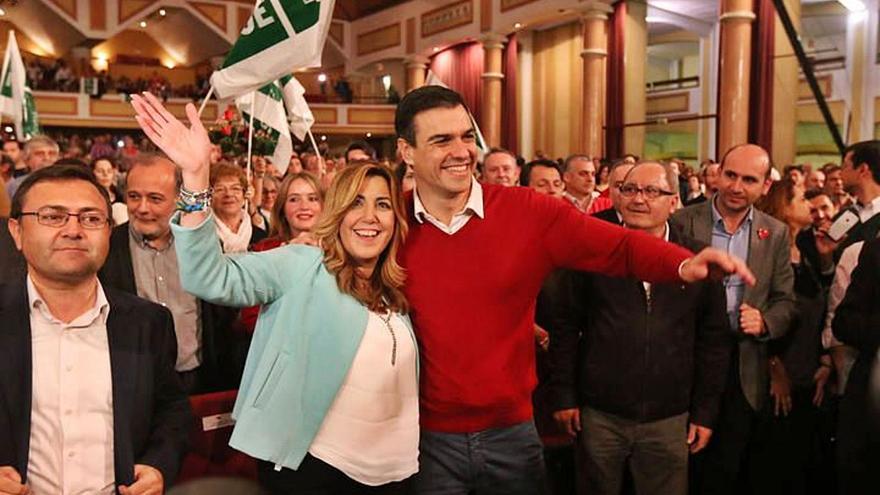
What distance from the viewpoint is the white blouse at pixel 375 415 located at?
1915 millimetres

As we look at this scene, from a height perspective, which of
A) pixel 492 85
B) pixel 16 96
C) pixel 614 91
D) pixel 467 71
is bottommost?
pixel 16 96

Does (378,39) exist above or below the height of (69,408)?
above

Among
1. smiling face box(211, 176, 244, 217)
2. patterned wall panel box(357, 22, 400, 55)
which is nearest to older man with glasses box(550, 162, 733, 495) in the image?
smiling face box(211, 176, 244, 217)

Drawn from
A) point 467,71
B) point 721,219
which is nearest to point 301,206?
point 721,219

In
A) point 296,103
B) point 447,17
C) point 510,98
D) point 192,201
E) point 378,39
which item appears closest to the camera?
point 192,201

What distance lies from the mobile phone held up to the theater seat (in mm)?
2927

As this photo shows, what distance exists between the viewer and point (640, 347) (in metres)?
2.62

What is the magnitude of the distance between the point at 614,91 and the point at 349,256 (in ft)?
39.9

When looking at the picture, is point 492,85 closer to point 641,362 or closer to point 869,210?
point 869,210

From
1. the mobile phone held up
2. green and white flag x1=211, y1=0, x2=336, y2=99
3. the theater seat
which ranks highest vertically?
green and white flag x1=211, y1=0, x2=336, y2=99

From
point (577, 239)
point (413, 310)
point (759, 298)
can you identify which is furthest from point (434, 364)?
point (759, 298)

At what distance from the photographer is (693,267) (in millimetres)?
1962

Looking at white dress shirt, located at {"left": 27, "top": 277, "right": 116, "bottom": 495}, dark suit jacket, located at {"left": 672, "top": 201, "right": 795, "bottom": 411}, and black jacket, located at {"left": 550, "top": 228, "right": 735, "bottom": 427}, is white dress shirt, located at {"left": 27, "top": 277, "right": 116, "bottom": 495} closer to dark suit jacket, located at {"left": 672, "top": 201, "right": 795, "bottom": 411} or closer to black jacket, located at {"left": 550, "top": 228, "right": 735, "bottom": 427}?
black jacket, located at {"left": 550, "top": 228, "right": 735, "bottom": 427}

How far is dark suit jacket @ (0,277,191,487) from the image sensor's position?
70.6 inches
